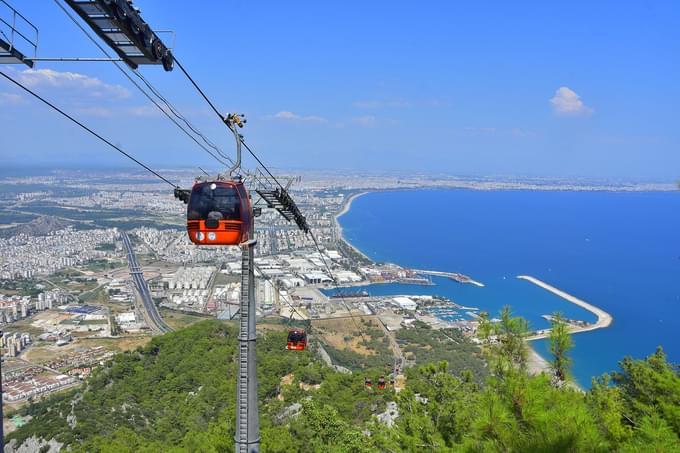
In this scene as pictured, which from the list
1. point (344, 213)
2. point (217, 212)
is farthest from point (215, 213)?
point (344, 213)

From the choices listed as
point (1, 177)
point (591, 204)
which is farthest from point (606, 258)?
point (1, 177)

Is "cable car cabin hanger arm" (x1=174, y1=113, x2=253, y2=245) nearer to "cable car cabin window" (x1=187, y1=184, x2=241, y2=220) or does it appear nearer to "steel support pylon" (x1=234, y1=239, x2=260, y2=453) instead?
"cable car cabin window" (x1=187, y1=184, x2=241, y2=220)

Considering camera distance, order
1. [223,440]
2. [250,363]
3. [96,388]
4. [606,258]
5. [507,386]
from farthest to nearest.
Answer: [606,258]
[96,388]
[223,440]
[250,363]
[507,386]

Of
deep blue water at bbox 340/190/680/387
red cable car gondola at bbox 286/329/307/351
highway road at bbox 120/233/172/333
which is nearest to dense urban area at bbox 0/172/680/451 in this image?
highway road at bbox 120/233/172/333

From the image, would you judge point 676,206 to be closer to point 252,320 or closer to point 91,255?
point 91,255

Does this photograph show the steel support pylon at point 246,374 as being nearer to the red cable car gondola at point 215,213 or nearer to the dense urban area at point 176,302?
the red cable car gondola at point 215,213

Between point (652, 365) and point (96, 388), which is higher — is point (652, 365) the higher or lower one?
the higher one

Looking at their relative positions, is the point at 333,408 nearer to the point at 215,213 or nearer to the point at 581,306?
the point at 215,213
